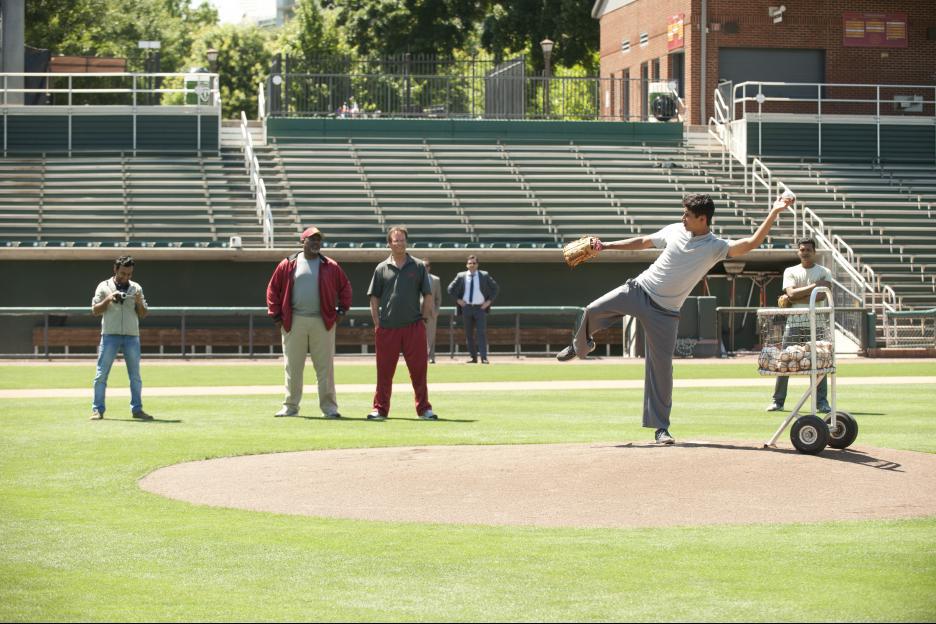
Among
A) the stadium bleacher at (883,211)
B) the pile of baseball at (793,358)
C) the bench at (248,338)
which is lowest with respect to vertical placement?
the bench at (248,338)

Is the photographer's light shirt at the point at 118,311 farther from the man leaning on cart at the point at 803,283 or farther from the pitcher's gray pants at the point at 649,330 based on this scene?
the man leaning on cart at the point at 803,283

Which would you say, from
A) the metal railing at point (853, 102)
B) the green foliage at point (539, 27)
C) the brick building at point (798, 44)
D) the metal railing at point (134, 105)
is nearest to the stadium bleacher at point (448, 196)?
the metal railing at point (134, 105)

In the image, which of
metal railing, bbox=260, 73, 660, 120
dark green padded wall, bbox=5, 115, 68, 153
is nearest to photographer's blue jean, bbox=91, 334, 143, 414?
dark green padded wall, bbox=5, 115, 68, 153

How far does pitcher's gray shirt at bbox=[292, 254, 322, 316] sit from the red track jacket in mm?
53

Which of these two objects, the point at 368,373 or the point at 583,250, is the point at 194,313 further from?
the point at 583,250

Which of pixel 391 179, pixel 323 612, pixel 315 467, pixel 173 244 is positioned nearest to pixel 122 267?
pixel 315 467

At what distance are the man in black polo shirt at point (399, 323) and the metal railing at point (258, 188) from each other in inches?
697

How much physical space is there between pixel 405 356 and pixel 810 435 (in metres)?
5.58

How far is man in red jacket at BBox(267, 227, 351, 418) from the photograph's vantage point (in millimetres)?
15766

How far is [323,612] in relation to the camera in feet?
20.3

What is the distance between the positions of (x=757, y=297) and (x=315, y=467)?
25.7m

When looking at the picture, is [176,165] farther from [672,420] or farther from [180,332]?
[672,420]

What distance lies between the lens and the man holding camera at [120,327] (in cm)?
1559

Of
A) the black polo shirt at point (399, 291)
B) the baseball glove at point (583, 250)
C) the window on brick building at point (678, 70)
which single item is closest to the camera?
the baseball glove at point (583, 250)
